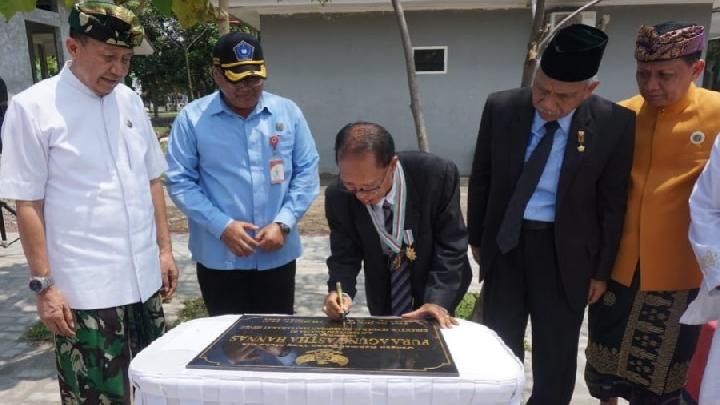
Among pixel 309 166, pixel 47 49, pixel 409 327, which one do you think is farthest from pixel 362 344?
pixel 47 49

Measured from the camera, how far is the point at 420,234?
6.74ft

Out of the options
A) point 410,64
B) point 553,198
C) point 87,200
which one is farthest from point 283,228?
point 410,64

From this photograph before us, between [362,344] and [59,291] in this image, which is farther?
[59,291]

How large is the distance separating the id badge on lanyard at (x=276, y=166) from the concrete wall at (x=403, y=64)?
695cm

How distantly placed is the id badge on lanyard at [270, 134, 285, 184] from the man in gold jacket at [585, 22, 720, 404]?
1.44 meters

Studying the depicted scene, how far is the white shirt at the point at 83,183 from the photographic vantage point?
1792mm

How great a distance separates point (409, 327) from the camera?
1.68m

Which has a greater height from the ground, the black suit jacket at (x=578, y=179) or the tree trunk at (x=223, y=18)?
the tree trunk at (x=223, y=18)

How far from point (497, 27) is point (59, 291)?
27.1 ft

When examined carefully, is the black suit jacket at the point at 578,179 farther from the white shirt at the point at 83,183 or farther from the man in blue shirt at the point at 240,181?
the white shirt at the point at 83,183

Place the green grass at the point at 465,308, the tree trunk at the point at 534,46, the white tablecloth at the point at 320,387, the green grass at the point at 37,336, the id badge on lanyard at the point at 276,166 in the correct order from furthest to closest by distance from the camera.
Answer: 1. the green grass at the point at 465,308
2. the green grass at the point at 37,336
3. the tree trunk at the point at 534,46
4. the id badge on lanyard at the point at 276,166
5. the white tablecloth at the point at 320,387

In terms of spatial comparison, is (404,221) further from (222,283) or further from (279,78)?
(279,78)

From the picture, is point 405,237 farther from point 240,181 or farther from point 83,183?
point 83,183

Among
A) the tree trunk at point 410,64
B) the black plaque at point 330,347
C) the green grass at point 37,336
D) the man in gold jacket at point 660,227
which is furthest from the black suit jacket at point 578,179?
the green grass at point 37,336
